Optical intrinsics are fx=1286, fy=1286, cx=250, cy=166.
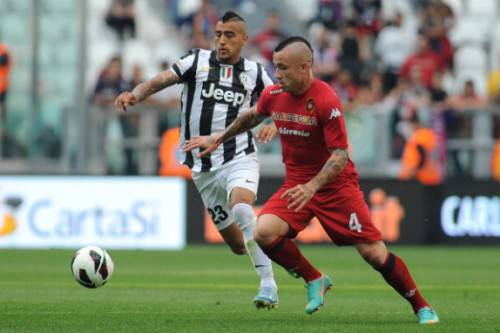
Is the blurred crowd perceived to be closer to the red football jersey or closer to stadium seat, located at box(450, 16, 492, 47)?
stadium seat, located at box(450, 16, 492, 47)

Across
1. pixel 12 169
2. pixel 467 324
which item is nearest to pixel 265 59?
pixel 12 169

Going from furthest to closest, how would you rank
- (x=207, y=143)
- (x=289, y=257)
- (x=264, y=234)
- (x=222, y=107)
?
(x=222, y=107)
(x=207, y=143)
(x=289, y=257)
(x=264, y=234)

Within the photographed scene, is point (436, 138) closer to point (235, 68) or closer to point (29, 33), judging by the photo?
point (29, 33)

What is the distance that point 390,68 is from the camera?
71.1 feet

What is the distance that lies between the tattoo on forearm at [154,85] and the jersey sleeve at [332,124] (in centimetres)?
193

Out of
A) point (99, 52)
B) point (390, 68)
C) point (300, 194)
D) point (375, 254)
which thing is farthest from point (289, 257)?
point (99, 52)

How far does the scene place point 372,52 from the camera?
2212 centimetres

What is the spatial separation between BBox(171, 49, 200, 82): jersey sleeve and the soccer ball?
1622 millimetres

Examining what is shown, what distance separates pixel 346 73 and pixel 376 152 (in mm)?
1961

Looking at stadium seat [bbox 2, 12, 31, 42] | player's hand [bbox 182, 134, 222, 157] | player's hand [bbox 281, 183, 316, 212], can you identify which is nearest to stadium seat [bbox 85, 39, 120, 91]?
stadium seat [bbox 2, 12, 31, 42]

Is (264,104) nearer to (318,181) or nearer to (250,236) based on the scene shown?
(318,181)

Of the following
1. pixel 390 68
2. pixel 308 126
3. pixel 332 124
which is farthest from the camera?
pixel 390 68

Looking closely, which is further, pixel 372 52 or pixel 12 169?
pixel 372 52

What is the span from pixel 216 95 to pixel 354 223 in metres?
2.51
